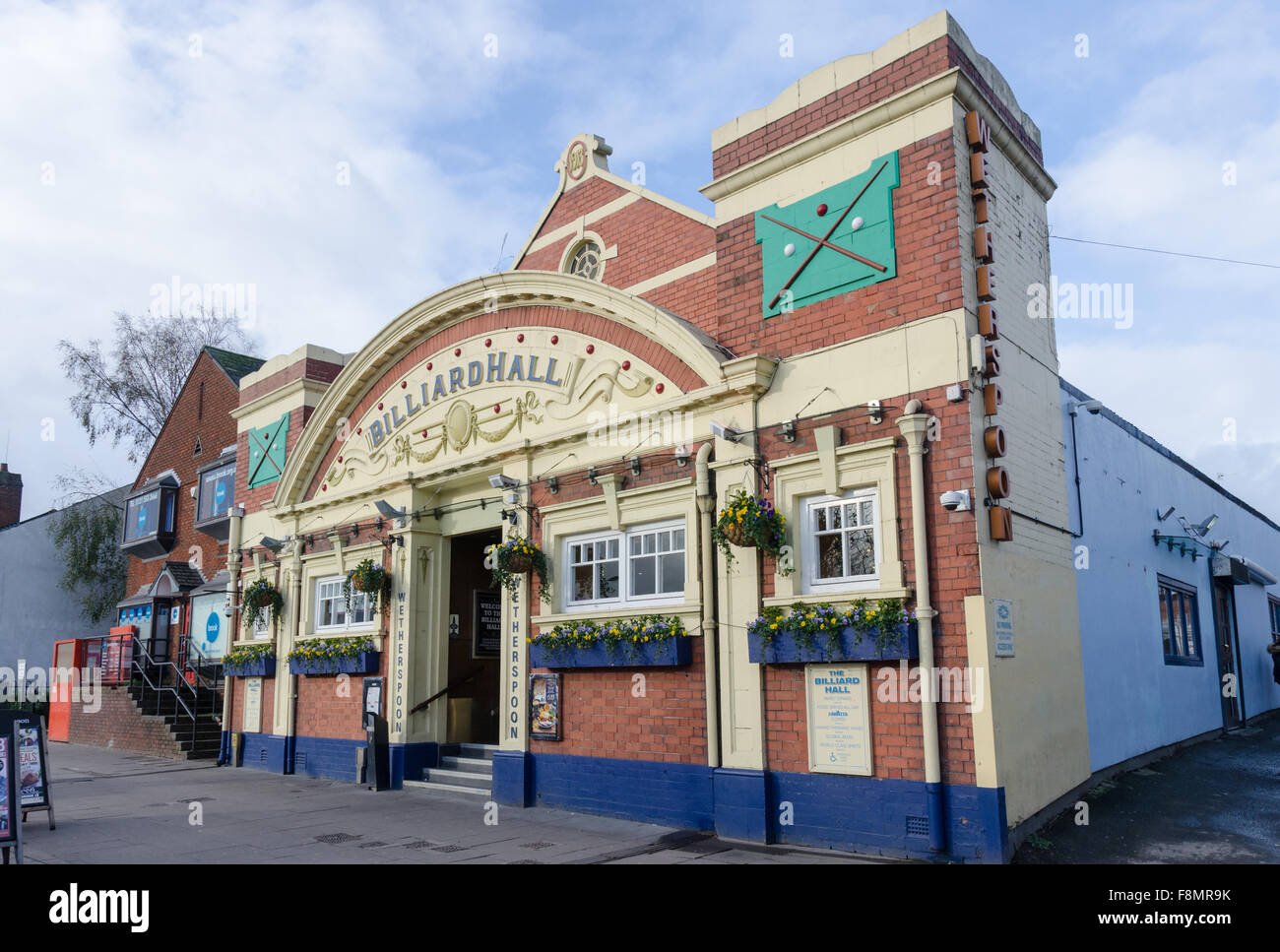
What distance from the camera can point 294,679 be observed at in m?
16.4

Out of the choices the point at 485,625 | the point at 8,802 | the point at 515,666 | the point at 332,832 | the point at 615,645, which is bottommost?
the point at 332,832

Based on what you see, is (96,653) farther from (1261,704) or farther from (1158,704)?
(1261,704)

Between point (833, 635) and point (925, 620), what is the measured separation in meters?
0.84

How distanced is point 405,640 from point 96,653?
12.9 metres

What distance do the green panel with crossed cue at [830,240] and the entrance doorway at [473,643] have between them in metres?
6.51

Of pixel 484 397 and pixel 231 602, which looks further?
pixel 231 602

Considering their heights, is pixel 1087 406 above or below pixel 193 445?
below

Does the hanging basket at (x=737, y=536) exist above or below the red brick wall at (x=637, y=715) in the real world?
above

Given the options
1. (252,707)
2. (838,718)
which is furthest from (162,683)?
(838,718)

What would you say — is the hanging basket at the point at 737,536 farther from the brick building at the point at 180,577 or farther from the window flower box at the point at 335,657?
the brick building at the point at 180,577

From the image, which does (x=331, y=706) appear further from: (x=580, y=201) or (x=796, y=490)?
(x=796, y=490)

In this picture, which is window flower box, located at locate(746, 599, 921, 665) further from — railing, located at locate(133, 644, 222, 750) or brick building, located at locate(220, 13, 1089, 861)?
railing, located at locate(133, 644, 222, 750)

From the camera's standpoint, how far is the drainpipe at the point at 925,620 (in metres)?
7.94

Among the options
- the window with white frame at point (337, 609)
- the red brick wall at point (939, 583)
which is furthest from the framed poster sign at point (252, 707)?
the red brick wall at point (939, 583)
